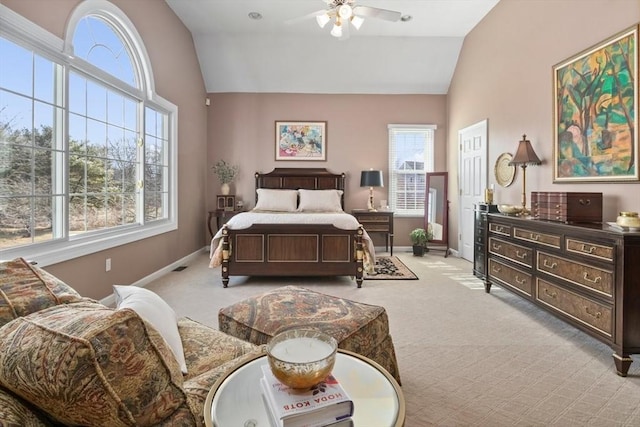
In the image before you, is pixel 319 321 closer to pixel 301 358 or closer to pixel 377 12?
pixel 301 358

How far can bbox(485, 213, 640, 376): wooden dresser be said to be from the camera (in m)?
2.19

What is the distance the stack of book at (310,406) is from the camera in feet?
2.64

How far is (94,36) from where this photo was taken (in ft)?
11.2

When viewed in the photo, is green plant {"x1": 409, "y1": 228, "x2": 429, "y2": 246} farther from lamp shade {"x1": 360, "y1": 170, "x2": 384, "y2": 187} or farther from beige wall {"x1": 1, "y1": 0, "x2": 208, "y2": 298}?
beige wall {"x1": 1, "y1": 0, "x2": 208, "y2": 298}

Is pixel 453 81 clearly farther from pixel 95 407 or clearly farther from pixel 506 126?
pixel 95 407

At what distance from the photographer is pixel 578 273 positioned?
2.55 m

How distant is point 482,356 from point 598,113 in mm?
2435

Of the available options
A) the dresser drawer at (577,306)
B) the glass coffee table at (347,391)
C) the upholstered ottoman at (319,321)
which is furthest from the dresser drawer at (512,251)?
the glass coffee table at (347,391)

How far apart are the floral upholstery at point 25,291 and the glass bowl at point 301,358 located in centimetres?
74

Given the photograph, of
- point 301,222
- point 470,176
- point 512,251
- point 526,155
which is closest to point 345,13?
point 301,222

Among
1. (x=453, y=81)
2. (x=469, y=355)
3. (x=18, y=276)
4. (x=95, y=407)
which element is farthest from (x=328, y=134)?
(x=95, y=407)

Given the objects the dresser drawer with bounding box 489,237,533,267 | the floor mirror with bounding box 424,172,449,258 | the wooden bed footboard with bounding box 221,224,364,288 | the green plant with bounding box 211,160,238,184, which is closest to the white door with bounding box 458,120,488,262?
the floor mirror with bounding box 424,172,449,258

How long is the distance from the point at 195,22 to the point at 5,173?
3939 millimetres

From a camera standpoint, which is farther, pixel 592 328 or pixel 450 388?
pixel 592 328
